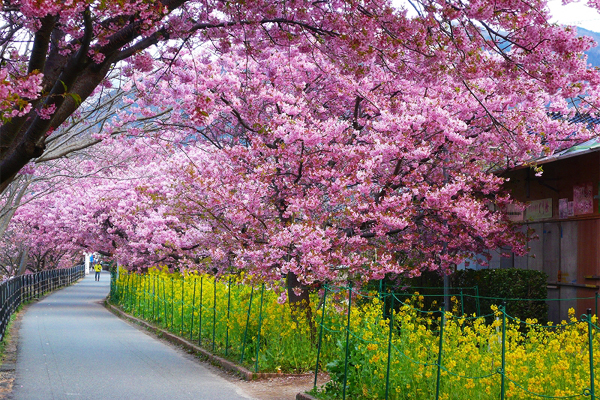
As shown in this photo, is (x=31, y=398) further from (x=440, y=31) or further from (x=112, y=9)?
(x=440, y=31)

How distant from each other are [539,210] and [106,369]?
383 inches

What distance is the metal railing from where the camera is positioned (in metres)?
18.7

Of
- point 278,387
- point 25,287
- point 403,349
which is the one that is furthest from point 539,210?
point 25,287

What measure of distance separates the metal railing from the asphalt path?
86cm

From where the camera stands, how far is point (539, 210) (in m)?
16.0

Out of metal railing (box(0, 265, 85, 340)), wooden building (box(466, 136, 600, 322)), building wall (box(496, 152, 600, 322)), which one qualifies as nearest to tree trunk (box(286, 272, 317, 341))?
wooden building (box(466, 136, 600, 322))

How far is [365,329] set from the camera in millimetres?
9719

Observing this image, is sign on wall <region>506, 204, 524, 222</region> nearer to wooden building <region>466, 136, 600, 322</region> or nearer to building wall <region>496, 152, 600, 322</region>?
wooden building <region>466, 136, 600, 322</region>

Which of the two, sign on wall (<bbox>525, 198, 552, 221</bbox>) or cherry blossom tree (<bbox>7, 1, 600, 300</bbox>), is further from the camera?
sign on wall (<bbox>525, 198, 552, 221</bbox>)

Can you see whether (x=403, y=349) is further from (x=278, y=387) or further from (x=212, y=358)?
(x=212, y=358)

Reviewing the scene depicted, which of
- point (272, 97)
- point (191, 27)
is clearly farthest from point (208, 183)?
point (191, 27)

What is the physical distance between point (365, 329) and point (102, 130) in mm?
9974

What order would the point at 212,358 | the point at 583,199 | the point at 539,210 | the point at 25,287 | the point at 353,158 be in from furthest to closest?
the point at 25,287
the point at 539,210
the point at 583,199
the point at 212,358
the point at 353,158

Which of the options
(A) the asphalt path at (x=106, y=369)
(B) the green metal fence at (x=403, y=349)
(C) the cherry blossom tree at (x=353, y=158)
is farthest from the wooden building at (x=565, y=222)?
(A) the asphalt path at (x=106, y=369)
